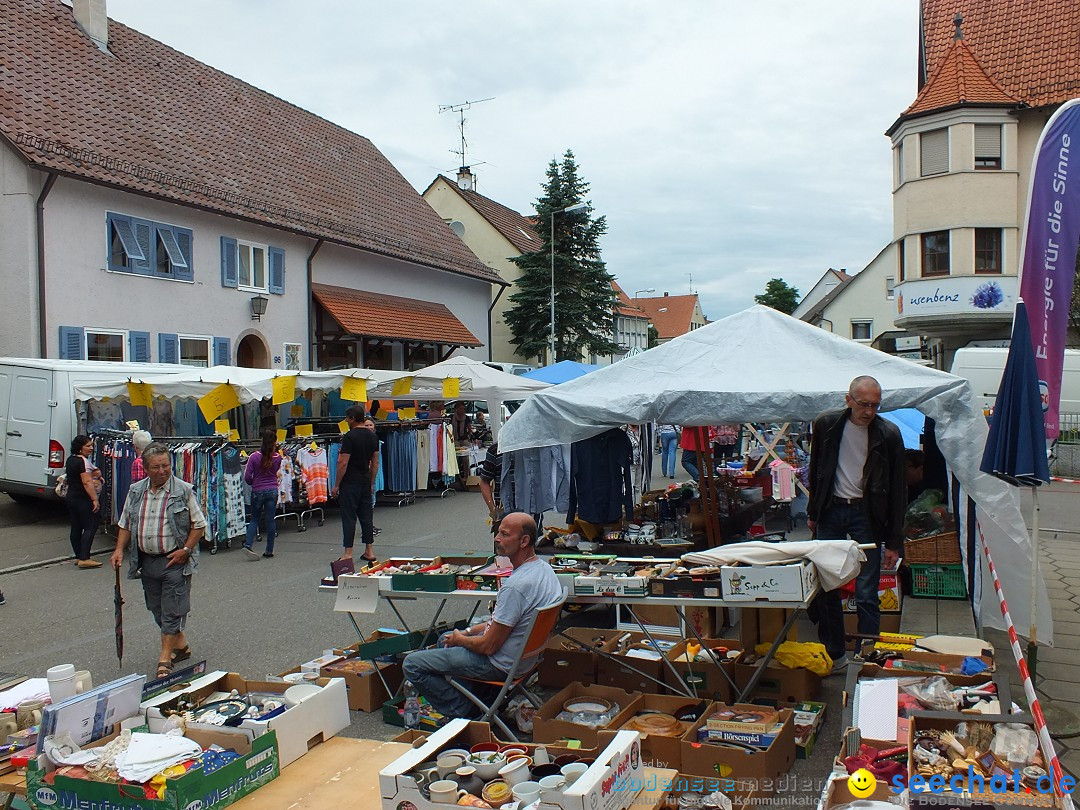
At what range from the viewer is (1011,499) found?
6332 millimetres

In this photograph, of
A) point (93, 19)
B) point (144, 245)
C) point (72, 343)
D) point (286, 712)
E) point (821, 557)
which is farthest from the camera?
point (93, 19)

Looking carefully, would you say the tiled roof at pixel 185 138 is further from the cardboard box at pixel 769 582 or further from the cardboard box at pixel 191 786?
the cardboard box at pixel 769 582

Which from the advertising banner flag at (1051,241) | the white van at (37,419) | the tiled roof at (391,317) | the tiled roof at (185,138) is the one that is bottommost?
the white van at (37,419)

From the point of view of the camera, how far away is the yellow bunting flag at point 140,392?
490 inches

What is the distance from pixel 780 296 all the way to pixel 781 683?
90.3 meters

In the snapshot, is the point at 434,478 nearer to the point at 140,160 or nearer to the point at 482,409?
the point at 482,409

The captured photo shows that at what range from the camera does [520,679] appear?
17.0 feet

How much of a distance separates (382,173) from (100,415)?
2050cm

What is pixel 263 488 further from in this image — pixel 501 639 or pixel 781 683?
pixel 781 683

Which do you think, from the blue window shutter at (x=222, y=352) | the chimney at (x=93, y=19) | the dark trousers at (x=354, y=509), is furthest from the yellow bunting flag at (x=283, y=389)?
the chimney at (x=93, y=19)

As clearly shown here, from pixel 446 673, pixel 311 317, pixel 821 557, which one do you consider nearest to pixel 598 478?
pixel 821 557

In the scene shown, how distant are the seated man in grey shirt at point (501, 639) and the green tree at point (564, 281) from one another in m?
33.7

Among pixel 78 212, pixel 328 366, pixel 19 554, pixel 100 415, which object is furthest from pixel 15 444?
pixel 328 366

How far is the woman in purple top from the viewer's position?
38.4ft
